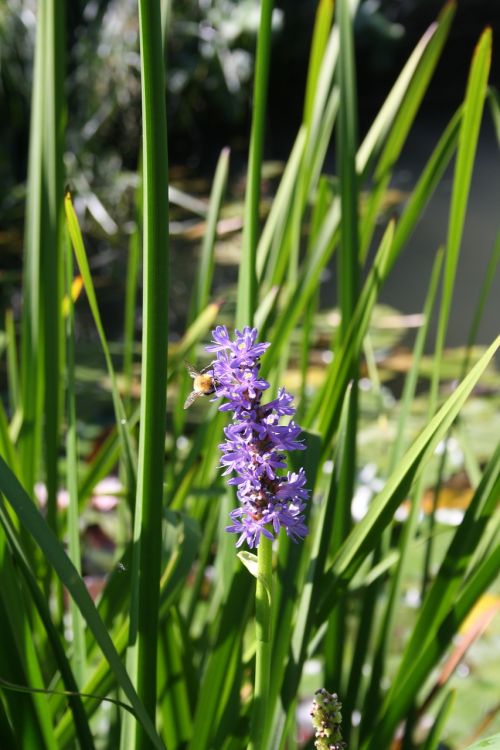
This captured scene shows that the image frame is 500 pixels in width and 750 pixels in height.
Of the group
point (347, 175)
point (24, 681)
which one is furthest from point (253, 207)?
point (24, 681)

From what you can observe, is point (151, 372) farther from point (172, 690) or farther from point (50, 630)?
point (172, 690)

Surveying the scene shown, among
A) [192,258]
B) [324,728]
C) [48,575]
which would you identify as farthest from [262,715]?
[192,258]

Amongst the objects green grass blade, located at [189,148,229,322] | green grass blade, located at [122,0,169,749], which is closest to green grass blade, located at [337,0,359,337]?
green grass blade, located at [189,148,229,322]

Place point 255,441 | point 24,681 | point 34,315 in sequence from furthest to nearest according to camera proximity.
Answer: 1. point 34,315
2. point 24,681
3. point 255,441

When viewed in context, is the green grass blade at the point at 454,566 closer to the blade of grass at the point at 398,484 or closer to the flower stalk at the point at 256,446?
the blade of grass at the point at 398,484

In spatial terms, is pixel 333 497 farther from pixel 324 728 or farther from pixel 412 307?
pixel 412 307

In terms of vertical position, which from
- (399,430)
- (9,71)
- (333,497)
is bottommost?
(333,497)

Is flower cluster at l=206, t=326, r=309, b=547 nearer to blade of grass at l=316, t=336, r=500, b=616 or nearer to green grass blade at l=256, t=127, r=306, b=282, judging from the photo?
blade of grass at l=316, t=336, r=500, b=616
